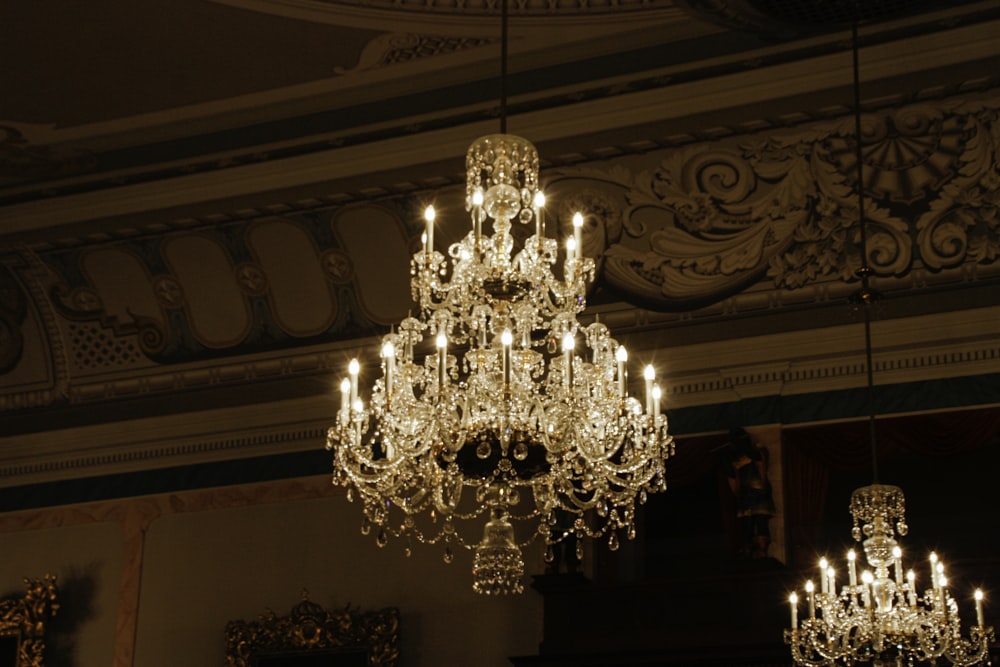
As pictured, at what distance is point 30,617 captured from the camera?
11500mm

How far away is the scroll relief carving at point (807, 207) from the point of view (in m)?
9.60

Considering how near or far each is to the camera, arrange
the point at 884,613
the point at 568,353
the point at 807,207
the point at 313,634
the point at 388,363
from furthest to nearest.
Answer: the point at 313,634 → the point at 807,207 → the point at 884,613 → the point at 388,363 → the point at 568,353

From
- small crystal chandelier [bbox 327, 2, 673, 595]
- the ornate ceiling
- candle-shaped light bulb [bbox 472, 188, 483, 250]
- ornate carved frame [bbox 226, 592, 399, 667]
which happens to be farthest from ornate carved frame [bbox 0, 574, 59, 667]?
candle-shaped light bulb [bbox 472, 188, 483, 250]

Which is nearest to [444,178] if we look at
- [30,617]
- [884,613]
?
[884,613]

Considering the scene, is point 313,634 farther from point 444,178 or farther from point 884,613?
point 884,613

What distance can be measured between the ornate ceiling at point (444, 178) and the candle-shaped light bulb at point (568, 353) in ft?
10.4

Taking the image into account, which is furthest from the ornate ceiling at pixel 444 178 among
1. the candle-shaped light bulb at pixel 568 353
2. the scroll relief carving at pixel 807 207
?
the candle-shaped light bulb at pixel 568 353

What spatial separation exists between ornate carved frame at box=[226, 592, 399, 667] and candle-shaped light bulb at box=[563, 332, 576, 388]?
14.5 ft

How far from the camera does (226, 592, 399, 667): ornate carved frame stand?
34.6 feet

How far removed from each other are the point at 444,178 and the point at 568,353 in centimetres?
407

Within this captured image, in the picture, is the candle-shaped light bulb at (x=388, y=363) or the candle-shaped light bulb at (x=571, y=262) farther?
the candle-shaped light bulb at (x=571, y=262)

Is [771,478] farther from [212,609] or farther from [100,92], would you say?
[100,92]

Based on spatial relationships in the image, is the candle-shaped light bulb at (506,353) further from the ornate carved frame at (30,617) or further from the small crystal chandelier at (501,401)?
the ornate carved frame at (30,617)

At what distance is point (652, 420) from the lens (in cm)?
682
